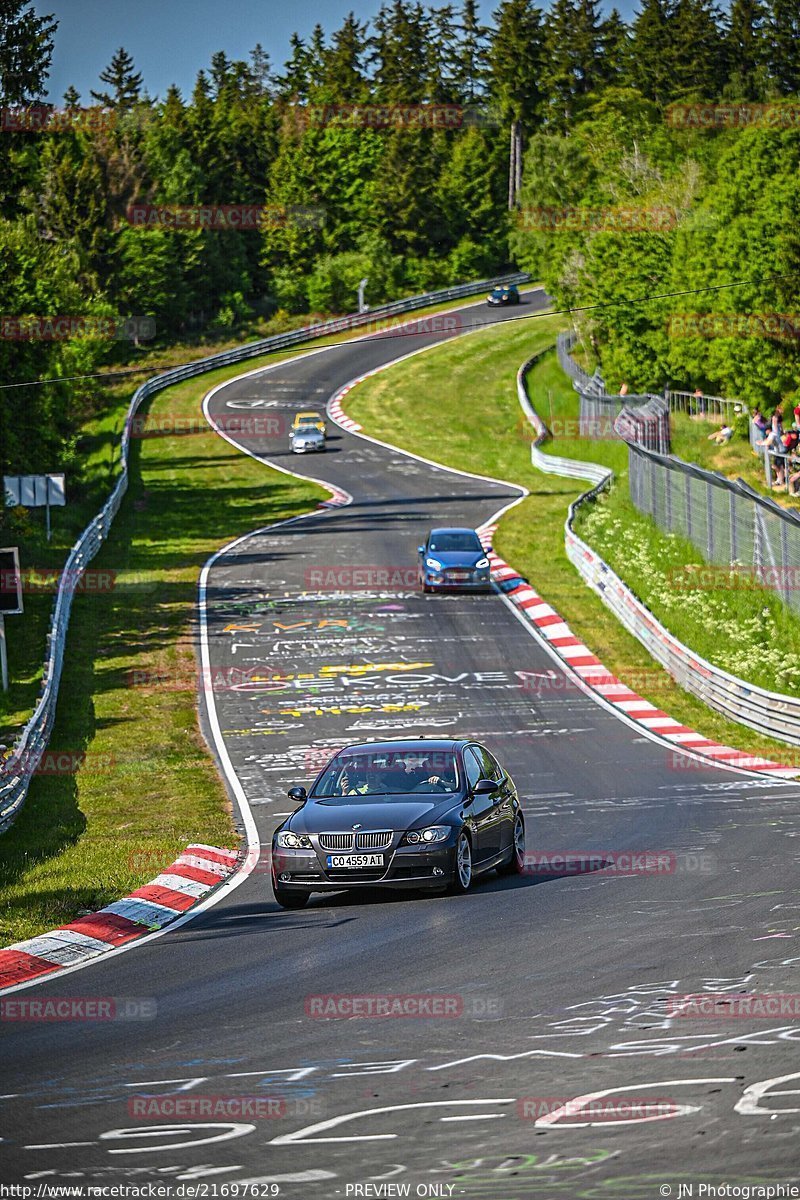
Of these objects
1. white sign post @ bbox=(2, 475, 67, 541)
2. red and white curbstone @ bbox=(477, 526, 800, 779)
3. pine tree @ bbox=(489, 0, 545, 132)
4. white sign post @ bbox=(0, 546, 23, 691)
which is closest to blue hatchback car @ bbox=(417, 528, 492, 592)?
red and white curbstone @ bbox=(477, 526, 800, 779)

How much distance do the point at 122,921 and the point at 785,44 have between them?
114 m

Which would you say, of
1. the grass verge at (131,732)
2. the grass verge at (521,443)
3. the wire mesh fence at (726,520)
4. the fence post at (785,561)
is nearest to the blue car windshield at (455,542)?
the grass verge at (521,443)

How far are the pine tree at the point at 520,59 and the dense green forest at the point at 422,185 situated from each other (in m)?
0.22

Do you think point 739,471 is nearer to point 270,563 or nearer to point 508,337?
point 270,563

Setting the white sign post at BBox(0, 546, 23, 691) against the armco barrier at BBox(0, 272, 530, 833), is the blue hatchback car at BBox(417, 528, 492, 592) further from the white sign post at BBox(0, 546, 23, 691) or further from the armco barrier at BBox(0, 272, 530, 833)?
the white sign post at BBox(0, 546, 23, 691)

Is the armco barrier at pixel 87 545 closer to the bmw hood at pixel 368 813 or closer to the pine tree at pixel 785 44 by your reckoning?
the bmw hood at pixel 368 813

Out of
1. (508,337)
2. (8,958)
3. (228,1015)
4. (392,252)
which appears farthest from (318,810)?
(392,252)

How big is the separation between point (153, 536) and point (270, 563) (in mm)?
6749

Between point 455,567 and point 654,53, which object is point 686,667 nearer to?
point 455,567

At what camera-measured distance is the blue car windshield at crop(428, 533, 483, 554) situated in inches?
1535

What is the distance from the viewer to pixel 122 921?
13992mm

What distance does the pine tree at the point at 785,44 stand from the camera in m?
113

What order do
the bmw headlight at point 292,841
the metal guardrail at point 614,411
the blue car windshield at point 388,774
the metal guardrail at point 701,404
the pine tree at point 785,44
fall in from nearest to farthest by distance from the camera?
the bmw headlight at point 292,841 < the blue car windshield at point 388,774 < the metal guardrail at point 614,411 < the metal guardrail at point 701,404 < the pine tree at point 785,44

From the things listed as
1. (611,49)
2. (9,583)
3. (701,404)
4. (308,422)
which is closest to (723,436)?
(701,404)
